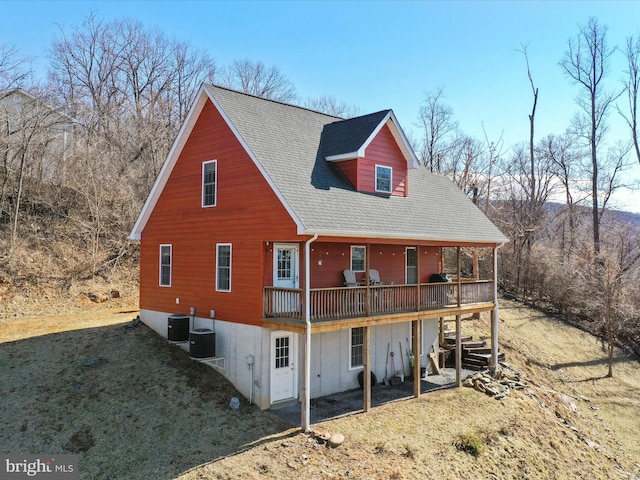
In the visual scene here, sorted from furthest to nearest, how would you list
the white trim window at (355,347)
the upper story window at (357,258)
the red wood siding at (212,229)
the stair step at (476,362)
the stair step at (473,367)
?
the stair step at (476,362), the stair step at (473,367), the upper story window at (357,258), the white trim window at (355,347), the red wood siding at (212,229)

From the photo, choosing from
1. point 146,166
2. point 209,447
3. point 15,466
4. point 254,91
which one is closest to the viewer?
point 15,466

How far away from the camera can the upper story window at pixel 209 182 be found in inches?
622

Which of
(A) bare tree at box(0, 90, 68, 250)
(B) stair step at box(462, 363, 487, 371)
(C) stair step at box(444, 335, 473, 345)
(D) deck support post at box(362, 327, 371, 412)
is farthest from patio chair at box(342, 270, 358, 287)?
(A) bare tree at box(0, 90, 68, 250)

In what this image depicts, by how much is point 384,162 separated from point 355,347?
6.68 meters

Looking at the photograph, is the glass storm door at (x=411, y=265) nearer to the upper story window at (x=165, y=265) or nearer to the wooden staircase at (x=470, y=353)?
the wooden staircase at (x=470, y=353)

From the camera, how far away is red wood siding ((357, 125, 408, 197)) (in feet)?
53.8

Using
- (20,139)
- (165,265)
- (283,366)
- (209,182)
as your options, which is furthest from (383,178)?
(20,139)

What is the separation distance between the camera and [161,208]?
17.9 meters

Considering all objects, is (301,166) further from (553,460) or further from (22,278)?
(22,278)

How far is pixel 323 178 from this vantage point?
50.9ft

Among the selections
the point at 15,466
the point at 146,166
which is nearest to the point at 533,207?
the point at 146,166

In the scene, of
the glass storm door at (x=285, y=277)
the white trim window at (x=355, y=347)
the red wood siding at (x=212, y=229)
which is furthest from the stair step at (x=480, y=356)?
the red wood siding at (x=212, y=229)

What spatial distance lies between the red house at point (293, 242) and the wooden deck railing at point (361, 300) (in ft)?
0.13

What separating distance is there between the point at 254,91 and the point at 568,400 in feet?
115
